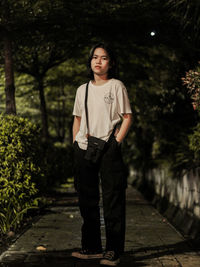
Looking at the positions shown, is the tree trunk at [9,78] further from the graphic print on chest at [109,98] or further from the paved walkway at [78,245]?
the graphic print on chest at [109,98]

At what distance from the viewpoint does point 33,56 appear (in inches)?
630

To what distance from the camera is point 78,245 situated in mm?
6375

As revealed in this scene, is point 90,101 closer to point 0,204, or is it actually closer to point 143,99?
point 0,204

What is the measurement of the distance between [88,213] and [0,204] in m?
2.39

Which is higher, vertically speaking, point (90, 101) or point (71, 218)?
point (90, 101)

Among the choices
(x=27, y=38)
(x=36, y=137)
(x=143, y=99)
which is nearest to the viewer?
(x=36, y=137)

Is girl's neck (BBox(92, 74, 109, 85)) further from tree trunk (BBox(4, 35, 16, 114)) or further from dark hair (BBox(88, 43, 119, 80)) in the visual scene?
tree trunk (BBox(4, 35, 16, 114))

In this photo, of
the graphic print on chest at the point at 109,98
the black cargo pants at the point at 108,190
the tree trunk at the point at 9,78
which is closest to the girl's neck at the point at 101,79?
the graphic print on chest at the point at 109,98

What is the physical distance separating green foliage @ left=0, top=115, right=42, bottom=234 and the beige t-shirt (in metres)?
2.23

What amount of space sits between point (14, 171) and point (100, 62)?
2.73 metres

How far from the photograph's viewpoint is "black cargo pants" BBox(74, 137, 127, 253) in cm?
525

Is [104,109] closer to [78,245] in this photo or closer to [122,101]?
[122,101]

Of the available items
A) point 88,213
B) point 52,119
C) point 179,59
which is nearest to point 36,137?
point 88,213

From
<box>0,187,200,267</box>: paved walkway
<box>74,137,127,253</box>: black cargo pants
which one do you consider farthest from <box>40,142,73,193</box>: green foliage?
<box>74,137,127,253</box>: black cargo pants
